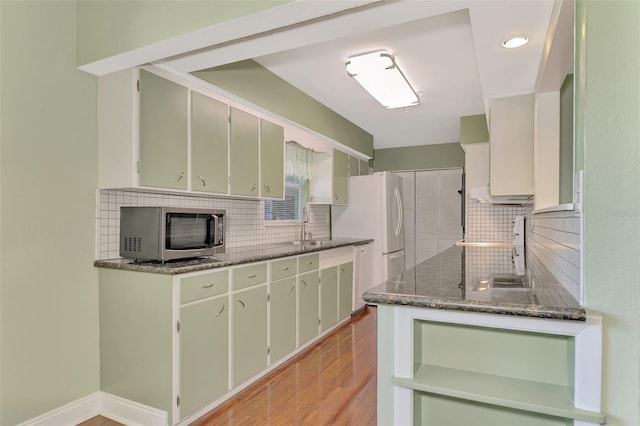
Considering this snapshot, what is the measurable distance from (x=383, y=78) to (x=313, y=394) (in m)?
2.47

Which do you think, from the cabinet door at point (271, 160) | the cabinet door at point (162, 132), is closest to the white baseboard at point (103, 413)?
the cabinet door at point (162, 132)

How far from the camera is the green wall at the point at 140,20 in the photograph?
5.52 ft

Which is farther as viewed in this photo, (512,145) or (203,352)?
(512,145)

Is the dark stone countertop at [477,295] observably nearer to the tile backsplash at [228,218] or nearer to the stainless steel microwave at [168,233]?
the stainless steel microwave at [168,233]

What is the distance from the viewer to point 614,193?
1086mm

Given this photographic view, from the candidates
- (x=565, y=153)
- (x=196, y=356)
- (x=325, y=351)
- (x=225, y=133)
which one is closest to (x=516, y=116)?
(x=565, y=153)

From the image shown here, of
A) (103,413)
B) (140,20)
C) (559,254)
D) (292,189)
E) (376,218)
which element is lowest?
(103,413)

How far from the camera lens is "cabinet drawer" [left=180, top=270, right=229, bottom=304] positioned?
6.82ft

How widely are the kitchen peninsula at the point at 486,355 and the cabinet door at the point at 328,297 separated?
2.16 m

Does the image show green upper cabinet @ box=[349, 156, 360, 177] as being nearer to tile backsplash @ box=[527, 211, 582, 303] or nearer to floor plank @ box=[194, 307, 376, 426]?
floor plank @ box=[194, 307, 376, 426]

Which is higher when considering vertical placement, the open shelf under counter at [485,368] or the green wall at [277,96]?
the green wall at [277,96]

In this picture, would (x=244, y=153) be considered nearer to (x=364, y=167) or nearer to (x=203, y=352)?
(x=203, y=352)

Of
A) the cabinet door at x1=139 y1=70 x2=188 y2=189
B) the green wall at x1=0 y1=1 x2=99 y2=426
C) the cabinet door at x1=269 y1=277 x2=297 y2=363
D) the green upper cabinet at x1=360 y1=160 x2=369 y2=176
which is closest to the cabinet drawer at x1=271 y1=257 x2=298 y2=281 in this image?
the cabinet door at x1=269 y1=277 x2=297 y2=363

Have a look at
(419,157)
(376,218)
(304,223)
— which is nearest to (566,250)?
(304,223)
